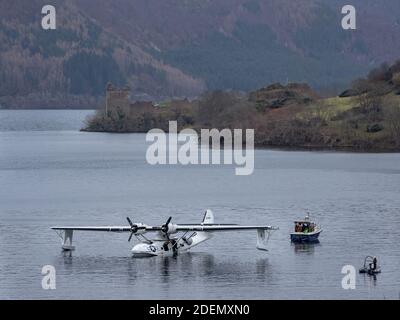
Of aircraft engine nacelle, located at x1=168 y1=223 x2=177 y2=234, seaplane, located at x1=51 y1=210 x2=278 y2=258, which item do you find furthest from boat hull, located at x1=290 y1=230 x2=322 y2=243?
aircraft engine nacelle, located at x1=168 y1=223 x2=177 y2=234

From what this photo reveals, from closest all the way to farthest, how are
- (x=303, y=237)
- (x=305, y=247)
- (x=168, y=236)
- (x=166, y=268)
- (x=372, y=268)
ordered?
(x=372, y=268), (x=166, y=268), (x=168, y=236), (x=305, y=247), (x=303, y=237)

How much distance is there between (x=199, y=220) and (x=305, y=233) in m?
15.6

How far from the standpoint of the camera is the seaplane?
273 feet

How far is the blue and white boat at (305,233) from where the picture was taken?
88812mm

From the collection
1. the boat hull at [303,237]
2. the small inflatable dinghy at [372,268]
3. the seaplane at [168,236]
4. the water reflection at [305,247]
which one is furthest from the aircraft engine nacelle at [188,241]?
the small inflatable dinghy at [372,268]

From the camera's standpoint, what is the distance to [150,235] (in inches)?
3733

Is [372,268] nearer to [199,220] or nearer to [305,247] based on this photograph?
[305,247]

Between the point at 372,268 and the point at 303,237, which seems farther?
the point at 303,237

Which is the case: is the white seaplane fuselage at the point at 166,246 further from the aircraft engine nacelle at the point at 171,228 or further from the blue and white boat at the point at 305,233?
the blue and white boat at the point at 305,233

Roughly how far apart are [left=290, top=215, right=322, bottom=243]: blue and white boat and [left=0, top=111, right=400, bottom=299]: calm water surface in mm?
1108

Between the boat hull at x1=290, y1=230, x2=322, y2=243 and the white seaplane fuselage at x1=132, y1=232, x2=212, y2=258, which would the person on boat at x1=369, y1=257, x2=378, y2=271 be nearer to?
the boat hull at x1=290, y1=230, x2=322, y2=243

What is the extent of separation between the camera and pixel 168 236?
277ft

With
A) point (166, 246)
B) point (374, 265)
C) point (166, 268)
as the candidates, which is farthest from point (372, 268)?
point (166, 246)

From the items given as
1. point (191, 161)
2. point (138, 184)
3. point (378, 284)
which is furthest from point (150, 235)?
point (191, 161)
